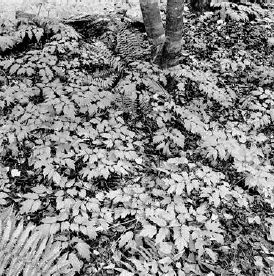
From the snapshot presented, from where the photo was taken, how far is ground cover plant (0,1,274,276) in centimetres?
272

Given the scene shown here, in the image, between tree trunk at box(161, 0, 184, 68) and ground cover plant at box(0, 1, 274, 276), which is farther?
tree trunk at box(161, 0, 184, 68)

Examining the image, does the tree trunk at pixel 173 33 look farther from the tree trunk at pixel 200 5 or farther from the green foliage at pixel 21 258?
the green foliage at pixel 21 258

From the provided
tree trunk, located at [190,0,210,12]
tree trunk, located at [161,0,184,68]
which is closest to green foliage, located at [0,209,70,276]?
tree trunk, located at [161,0,184,68]

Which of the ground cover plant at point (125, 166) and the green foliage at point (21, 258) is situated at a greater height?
the green foliage at point (21, 258)

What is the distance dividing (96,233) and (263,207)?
→ 73.6 inches

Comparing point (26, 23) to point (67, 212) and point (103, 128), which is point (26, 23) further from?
point (67, 212)

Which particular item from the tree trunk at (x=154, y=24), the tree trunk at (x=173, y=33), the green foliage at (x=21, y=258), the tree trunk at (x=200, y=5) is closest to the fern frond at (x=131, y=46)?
the tree trunk at (x=154, y=24)

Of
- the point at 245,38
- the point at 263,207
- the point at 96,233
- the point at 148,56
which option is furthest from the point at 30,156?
the point at 245,38

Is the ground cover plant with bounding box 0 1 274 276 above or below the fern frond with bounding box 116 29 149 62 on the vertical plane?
below

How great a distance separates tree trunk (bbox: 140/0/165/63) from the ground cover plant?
0.47 feet

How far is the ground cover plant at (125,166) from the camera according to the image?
2721 millimetres

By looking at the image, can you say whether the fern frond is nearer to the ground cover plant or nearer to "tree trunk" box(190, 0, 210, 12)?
the ground cover plant

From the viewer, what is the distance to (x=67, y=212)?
2.82m

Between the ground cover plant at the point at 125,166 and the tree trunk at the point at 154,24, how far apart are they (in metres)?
0.14
